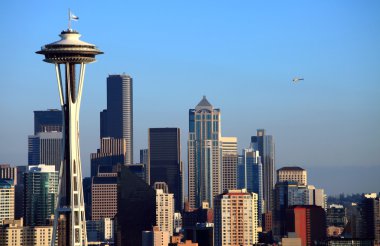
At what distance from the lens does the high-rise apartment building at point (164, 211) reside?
544 feet

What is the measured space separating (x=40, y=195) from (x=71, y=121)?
184 feet

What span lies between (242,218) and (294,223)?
13160 mm

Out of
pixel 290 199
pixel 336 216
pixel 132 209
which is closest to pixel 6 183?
pixel 132 209

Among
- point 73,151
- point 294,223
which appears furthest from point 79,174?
point 294,223

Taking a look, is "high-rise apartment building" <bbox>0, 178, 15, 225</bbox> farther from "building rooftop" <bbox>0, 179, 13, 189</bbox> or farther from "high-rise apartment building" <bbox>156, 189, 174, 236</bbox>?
"high-rise apartment building" <bbox>156, 189, 174, 236</bbox>

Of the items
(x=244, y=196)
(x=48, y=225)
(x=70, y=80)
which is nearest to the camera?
(x=70, y=80)

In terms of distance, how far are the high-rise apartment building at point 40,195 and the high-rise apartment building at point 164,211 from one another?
14522 millimetres

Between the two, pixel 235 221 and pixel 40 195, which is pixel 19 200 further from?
pixel 235 221

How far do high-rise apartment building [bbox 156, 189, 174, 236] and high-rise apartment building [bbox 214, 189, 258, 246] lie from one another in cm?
1238

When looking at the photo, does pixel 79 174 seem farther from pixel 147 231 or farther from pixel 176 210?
pixel 176 210

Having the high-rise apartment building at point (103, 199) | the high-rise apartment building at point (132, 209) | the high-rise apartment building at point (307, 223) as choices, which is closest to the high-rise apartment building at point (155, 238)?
the high-rise apartment building at point (132, 209)

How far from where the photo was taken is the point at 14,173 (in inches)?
7367

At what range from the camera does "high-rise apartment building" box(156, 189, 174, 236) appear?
166 meters

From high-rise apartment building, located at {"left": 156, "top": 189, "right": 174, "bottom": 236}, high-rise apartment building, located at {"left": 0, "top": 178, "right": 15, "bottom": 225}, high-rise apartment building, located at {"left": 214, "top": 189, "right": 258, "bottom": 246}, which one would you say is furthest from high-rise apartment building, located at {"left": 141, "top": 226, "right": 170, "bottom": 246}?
high-rise apartment building, located at {"left": 0, "top": 178, "right": 15, "bottom": 225}
